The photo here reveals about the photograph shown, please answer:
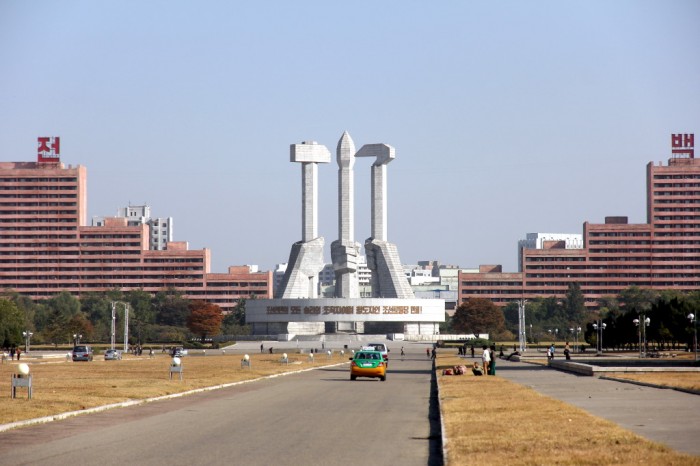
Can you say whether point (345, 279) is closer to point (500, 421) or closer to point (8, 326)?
point (8, 326)

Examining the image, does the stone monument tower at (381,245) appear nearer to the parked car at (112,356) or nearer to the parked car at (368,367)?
the parked car at (112,356)

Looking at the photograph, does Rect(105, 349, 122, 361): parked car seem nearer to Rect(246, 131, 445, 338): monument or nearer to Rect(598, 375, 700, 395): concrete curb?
Rect(598, 375, 700, 395): concrete curb

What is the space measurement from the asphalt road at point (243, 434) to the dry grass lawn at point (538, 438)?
0.77m

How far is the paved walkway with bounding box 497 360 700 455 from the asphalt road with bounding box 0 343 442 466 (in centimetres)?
454

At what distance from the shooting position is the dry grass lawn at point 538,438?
19.3 m

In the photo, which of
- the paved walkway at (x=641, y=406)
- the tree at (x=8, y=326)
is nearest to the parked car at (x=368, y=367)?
→ the paved walkway at (x=641, y=406)

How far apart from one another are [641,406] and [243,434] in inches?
507

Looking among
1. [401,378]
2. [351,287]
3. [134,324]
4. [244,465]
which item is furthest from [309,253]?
[244,465]

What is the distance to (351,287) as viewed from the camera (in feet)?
602

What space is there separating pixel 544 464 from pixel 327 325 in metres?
166

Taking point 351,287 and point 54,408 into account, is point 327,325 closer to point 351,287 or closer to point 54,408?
point 351,287

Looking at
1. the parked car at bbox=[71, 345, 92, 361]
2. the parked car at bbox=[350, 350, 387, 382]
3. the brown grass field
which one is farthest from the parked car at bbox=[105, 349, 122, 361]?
the brown grass field

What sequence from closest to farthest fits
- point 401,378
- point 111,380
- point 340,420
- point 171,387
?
point 340,420 → point 171,387 → point 111,380 → point 401,378

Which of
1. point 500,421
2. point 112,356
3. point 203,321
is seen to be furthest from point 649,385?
point 203,321
